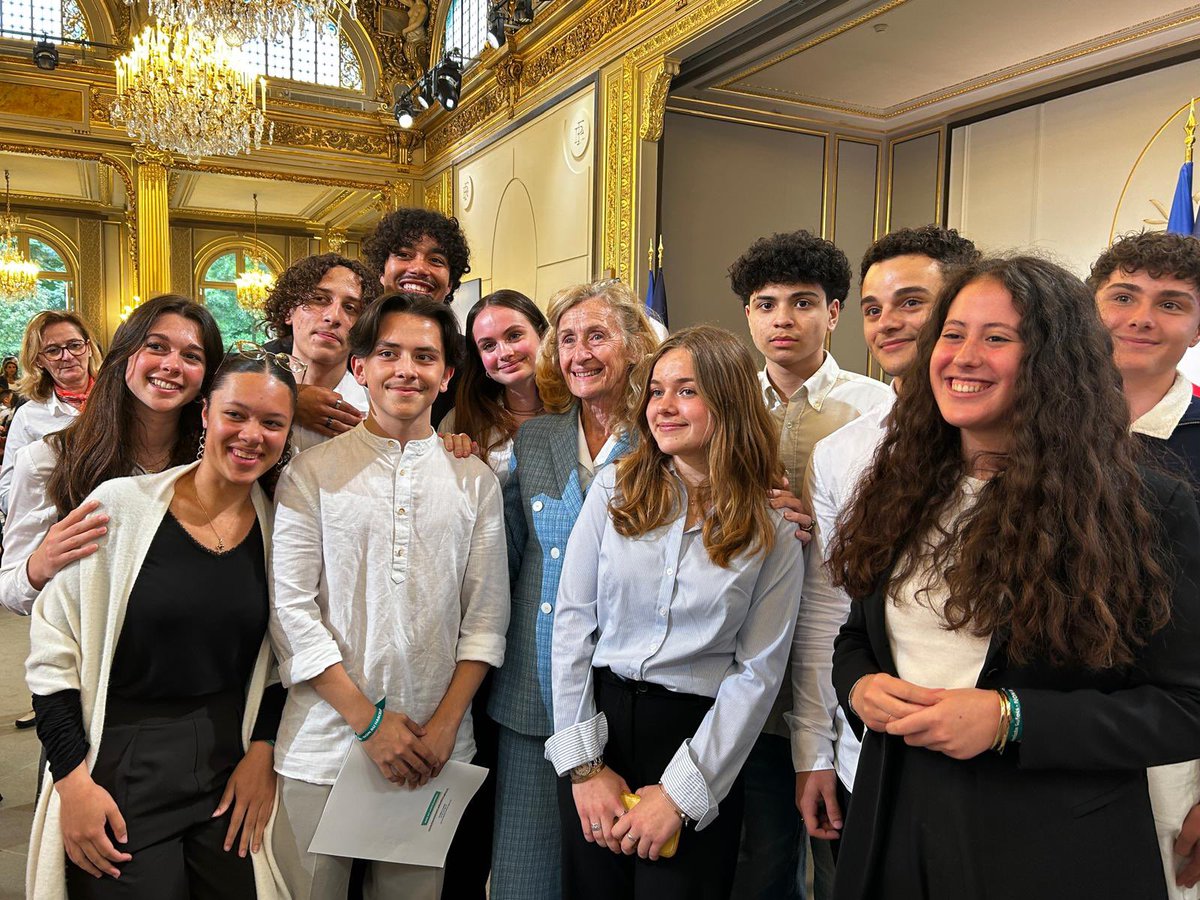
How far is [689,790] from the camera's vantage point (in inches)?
61.4

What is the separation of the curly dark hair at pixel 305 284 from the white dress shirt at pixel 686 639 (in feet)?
4.00

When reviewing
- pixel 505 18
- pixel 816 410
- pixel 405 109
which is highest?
pixel 505 18

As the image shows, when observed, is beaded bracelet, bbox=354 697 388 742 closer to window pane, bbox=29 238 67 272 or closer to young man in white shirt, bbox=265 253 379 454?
young man in white shirt, bbox=265 253 379 454

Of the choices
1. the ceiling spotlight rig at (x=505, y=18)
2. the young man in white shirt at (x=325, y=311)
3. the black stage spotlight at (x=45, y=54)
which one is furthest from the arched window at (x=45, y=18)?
the young man in white shirt at (x=325, y=311)

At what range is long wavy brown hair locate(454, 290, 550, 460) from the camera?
227 cm

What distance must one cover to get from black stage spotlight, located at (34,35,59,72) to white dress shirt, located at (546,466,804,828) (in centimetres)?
920

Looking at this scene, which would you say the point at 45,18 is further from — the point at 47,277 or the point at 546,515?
the point at 546,515

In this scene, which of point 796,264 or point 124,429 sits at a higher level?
point 796,264

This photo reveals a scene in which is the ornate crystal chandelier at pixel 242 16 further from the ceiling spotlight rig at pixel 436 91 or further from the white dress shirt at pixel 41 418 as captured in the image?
the white dress shirt at pixel 41 418

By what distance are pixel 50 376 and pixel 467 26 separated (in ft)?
22.3

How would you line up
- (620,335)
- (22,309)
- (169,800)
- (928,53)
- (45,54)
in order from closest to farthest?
(169,800)
(620,335)
(928,53)
(45,54)
(22,309)

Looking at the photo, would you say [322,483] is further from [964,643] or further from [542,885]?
[964,643]

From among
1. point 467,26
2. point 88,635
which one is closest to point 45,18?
point 467,26

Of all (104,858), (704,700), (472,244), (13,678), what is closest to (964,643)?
(704,700)
